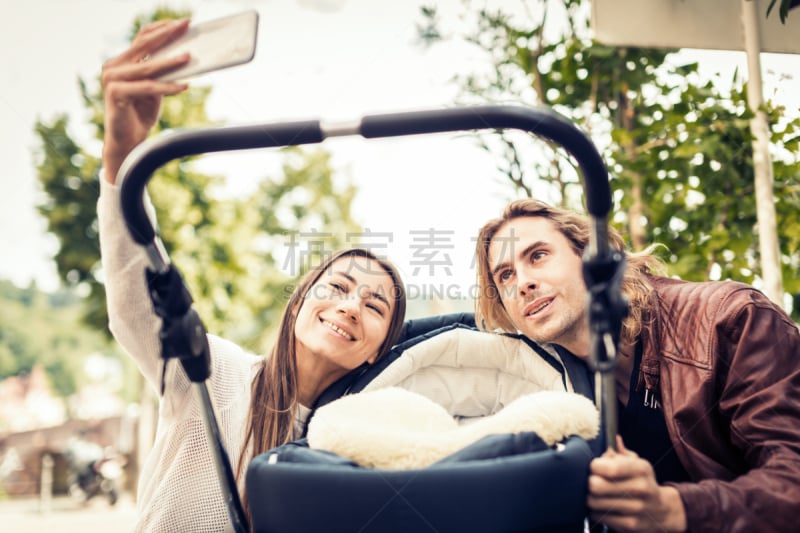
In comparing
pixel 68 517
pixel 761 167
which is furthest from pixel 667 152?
pixel 68 517

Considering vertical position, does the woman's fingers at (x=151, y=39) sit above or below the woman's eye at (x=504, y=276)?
above

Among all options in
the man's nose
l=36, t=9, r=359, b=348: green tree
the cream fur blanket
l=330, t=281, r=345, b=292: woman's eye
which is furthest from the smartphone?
l=36, t=9, r=359, b=348: green tree

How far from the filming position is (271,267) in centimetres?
960

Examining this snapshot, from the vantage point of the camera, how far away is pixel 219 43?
1047 millimetres

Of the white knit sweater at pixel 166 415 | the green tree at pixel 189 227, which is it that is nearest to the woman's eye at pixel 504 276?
the white knit sweater at pixel 166 415

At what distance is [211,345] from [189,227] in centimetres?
719

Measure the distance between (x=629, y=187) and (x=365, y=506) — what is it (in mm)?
1665

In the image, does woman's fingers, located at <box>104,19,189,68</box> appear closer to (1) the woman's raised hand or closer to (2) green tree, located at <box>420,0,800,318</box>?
(1) the woman's raised hand

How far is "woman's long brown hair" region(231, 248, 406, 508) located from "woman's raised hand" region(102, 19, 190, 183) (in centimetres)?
67

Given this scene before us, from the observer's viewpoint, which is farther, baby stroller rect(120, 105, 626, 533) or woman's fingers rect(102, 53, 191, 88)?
woman's fingers rect(102, 53, 191, 88)

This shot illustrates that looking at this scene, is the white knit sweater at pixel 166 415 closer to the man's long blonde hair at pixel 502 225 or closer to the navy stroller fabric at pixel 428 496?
the navy stroller fabric at pixel 428 496

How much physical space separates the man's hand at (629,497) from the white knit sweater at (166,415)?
850 mm

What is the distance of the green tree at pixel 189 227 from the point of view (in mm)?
8344

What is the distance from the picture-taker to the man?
42.7 inches
